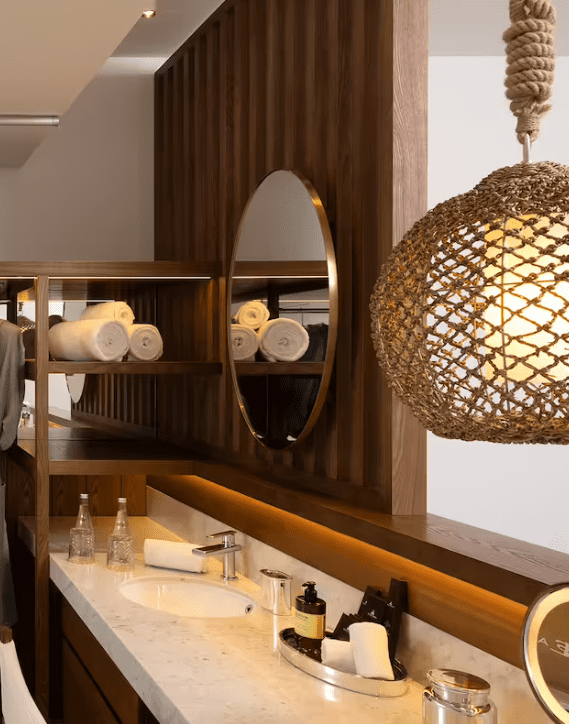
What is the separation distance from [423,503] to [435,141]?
6.98ft

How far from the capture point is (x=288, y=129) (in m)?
2.64

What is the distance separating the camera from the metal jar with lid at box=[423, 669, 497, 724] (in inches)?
54.3

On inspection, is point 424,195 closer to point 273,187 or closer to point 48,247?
point 273,187

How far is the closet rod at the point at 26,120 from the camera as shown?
9.66 ft

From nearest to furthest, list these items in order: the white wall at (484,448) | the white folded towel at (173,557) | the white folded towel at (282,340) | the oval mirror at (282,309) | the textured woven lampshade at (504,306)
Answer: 1. the textured woven lampshade at (504,306)
2. the oval mirror at (282,309)
3. the white folded towel at (282,340)
4. the white folded towel at (173,557)
5. the white wall at (484,448)

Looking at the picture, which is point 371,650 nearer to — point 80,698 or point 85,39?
point 80,698

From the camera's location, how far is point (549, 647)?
121 centimetres

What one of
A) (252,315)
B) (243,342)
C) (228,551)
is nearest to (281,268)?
(252,315)

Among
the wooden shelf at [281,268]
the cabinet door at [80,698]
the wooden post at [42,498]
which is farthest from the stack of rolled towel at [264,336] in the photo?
the cabinet door at [80,698]

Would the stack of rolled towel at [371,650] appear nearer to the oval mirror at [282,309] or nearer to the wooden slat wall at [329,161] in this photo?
the wooden slat wall at [329,161]

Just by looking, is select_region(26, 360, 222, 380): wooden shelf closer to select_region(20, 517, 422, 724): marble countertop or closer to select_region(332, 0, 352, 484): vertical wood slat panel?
select_region(20, 517, 422, 724): marble countertop

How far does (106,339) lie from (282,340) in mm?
792

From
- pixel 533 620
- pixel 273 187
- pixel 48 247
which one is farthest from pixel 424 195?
pixel 48 247

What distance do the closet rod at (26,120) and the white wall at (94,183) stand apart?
2.98 ft
